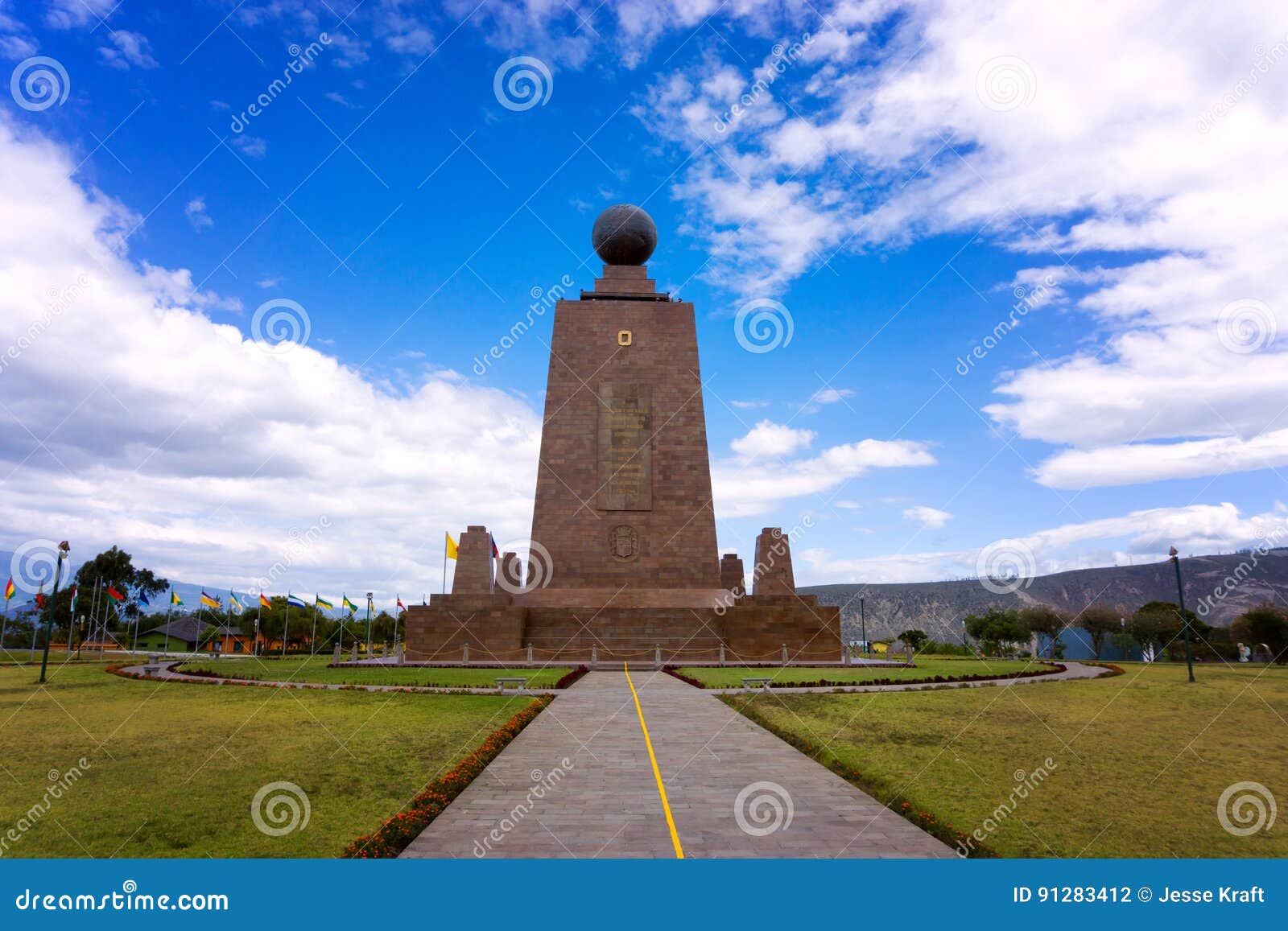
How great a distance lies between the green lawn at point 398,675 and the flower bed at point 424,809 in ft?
29.8

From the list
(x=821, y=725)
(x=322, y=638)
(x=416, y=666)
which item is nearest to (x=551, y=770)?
(x=821, y=725)

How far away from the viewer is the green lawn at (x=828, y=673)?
2211cm

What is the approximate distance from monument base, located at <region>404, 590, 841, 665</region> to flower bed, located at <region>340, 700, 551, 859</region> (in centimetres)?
1735

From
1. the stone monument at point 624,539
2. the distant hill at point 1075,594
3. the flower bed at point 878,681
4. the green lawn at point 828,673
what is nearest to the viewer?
the flower bed at point 878,681

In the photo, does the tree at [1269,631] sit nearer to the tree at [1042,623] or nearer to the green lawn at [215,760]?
the tree at [1042,623]

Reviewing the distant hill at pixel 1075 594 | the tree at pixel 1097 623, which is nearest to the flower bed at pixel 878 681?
the tree at pixel 1097 623

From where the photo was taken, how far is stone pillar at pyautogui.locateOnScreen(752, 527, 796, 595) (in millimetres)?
31141

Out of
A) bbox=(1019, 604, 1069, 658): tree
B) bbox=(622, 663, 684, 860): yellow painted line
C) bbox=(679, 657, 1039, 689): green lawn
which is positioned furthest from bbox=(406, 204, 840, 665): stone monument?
bbox=(1019, 604, 1069, 658): tree

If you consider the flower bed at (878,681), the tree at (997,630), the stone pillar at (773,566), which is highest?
the stone pillar at (773,566)

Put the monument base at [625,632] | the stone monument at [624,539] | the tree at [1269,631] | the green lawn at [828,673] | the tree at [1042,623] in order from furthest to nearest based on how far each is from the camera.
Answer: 1. the tree at [1042,623]
2. the tree at [1269,631]
3. the stone monument at [624,539]
4. the monument base at [625,632]
5. the green lawn at [828,673]

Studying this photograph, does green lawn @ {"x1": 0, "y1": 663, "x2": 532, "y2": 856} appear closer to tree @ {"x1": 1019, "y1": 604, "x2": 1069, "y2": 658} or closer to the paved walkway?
the paved walkway

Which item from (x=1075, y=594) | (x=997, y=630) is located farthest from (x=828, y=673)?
(x=1075, y=594)

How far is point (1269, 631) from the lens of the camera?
41.0 metres

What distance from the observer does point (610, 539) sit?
3309 centimetres
